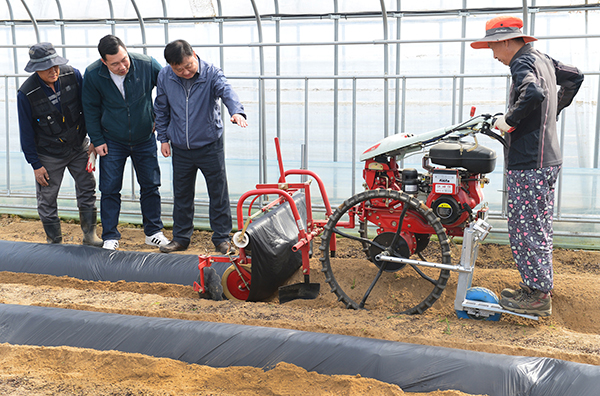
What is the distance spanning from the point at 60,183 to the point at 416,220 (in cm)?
344

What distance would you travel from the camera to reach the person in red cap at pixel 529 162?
3.10m

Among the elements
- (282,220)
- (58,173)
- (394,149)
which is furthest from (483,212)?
(58,173)

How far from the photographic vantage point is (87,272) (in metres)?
4.54

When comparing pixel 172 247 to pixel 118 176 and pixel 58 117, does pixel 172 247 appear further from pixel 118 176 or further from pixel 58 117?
pixel 58 117

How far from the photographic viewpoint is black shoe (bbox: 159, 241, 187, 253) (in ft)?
16.8

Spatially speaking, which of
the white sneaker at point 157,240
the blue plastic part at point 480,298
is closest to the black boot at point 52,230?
the white sneaker at point 157,240

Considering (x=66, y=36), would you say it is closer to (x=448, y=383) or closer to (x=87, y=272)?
(x=87, y=272)

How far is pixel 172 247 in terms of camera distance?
516 centimetres

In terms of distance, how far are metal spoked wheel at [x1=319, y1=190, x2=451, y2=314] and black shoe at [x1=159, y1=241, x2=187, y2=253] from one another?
5.62 ft

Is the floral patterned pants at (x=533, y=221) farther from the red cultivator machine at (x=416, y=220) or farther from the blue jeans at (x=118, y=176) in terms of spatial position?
the blue jeans at (x=118, y=176)

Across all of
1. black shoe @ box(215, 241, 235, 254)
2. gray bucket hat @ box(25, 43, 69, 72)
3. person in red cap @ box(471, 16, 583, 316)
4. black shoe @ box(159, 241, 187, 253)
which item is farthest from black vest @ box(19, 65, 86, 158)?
person in red cap @ box(471, 16, 583, 316)

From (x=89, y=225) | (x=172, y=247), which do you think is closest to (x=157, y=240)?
(x=172, y=247)

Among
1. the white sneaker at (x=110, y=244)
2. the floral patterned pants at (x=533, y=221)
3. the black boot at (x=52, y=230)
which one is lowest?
the white sneaker at (x=110, y=244)

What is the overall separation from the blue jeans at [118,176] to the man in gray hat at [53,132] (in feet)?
0.63
